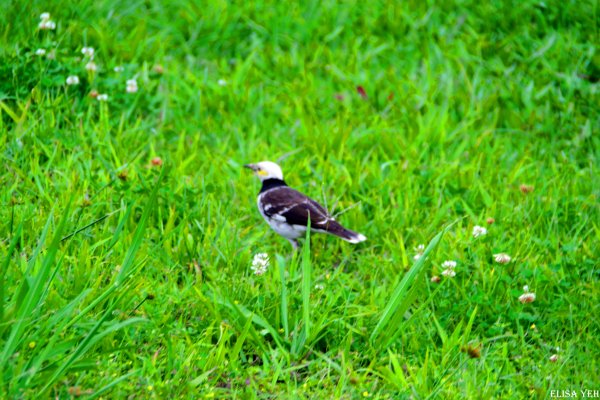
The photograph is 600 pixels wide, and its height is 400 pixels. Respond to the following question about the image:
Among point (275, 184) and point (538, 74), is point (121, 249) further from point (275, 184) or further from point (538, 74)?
point (538, 74)

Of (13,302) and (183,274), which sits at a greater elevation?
(13,302)

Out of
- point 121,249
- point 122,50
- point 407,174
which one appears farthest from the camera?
point 122,50

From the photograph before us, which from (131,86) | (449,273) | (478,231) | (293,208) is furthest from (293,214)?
(131,86)

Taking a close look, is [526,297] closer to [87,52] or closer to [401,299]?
[401,299]

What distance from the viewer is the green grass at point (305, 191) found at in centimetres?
380

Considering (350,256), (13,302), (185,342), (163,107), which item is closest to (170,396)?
(185,342)

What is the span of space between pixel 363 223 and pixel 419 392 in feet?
6.22

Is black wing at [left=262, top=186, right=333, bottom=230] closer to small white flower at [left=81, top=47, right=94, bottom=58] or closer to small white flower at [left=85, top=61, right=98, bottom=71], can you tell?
→ small white flower at [left=85, top=61, right=98, bottom=71]

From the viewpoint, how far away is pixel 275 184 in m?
5.54

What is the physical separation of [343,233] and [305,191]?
898 mm

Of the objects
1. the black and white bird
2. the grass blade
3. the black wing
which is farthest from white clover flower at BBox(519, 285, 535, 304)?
the black wing

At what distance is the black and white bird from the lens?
5.11 meters

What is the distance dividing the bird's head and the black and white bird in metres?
0.08

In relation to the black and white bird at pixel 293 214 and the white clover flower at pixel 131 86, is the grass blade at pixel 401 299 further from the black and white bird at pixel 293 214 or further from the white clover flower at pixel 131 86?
the white clover flower at pixel 131 86
